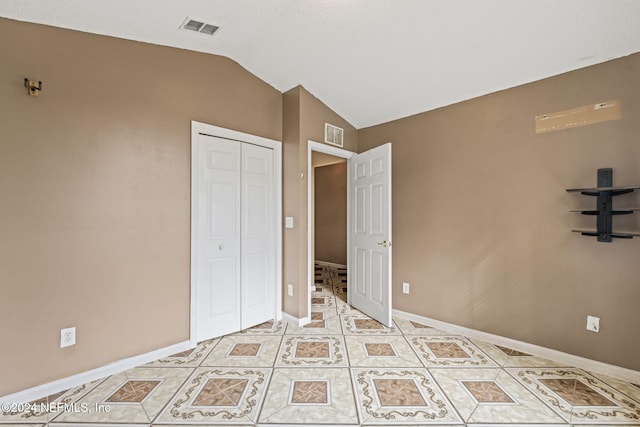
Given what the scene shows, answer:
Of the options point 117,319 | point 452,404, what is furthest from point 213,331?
point 452,404

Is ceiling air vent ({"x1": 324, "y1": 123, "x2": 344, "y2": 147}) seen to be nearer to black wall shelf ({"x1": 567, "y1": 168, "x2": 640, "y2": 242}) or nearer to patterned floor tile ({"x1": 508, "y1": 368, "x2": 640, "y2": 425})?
black wall shelf ({"x1": 567, "y1": 168, "x2": 640, "y2": 242})

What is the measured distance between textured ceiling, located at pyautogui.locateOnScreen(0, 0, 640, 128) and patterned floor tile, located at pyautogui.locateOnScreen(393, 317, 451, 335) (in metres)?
A: 2.42

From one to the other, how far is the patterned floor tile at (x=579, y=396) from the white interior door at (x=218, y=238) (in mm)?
2545

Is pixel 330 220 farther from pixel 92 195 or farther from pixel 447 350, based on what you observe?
pixel 92 195

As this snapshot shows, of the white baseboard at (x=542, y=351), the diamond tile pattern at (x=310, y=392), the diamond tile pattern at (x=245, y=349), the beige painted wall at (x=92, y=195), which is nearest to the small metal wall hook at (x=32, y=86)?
the beige painted wall at (x=92, y=195)

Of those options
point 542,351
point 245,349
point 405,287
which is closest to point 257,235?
point 245,349

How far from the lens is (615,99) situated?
7.33 feet

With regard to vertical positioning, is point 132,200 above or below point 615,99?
below

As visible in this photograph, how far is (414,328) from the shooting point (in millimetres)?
3193

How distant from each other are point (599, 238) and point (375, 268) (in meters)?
1.91

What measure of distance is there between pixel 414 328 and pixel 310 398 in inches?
64.2

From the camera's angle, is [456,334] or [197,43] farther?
[456,334]

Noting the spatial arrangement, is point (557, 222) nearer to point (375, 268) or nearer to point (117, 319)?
point (375, 268)

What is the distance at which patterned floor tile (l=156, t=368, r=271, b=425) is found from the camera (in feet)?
5.84
